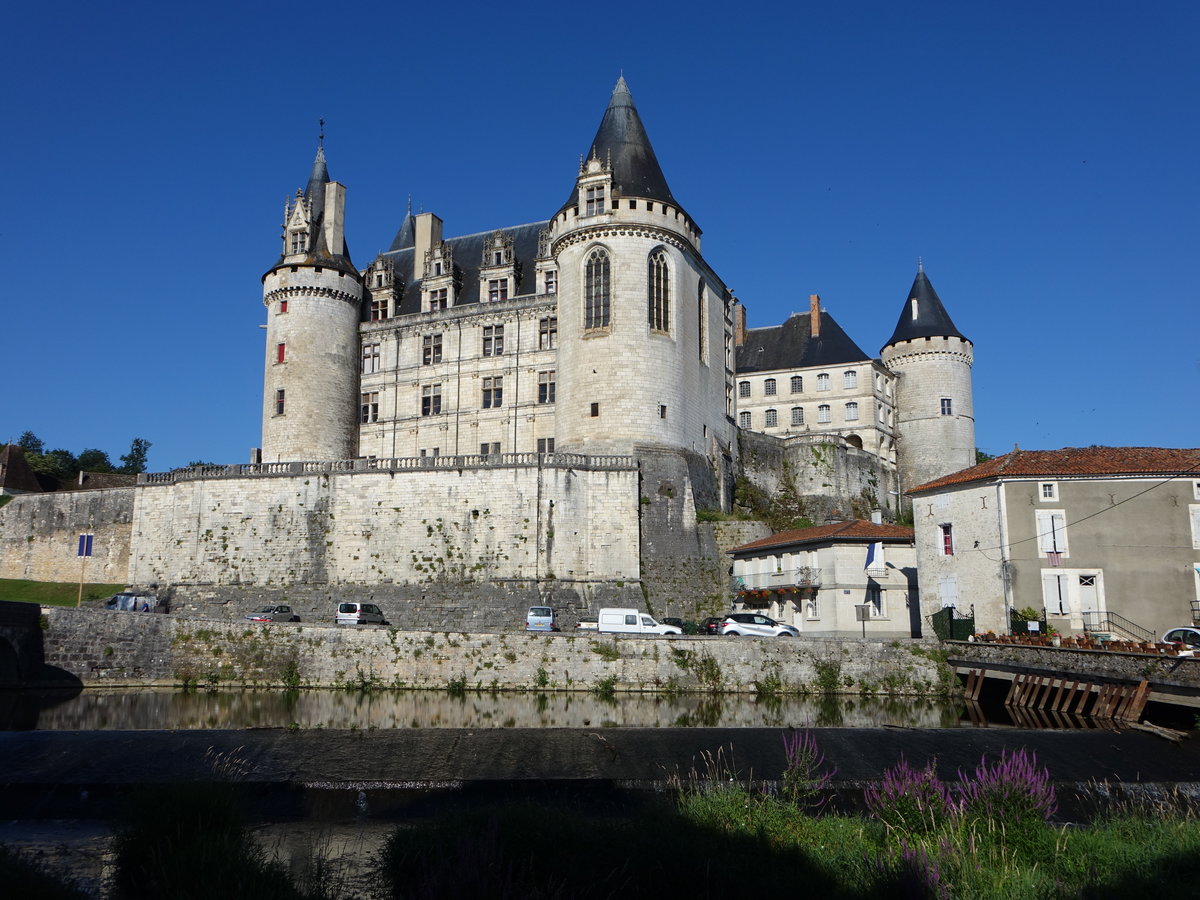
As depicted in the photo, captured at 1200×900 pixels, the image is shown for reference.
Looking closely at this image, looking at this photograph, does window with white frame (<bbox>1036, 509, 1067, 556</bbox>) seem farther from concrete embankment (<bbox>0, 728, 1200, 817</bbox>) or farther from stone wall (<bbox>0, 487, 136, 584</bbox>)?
stone wall (<bbox>0, 487, 136, 584</bbox>)

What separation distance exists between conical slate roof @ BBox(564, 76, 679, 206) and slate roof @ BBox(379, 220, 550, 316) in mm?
4968

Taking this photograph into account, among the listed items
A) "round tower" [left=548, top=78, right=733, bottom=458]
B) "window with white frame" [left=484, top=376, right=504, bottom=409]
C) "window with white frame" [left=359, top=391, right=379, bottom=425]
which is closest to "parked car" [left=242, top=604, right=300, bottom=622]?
"round tower" [left=548, top=78, right=733, bottom=458]

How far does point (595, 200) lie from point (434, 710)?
2331 centimetres

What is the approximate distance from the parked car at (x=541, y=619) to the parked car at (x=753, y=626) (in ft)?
18.1

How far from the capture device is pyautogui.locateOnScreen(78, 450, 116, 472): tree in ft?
278

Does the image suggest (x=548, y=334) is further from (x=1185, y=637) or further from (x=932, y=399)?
(x=1185, y=637)

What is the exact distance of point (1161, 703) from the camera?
74.3 feet

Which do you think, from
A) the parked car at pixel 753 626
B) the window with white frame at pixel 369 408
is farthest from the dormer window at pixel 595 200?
the parked car at pixel 753 626

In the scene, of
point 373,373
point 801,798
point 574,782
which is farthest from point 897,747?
point 373,373

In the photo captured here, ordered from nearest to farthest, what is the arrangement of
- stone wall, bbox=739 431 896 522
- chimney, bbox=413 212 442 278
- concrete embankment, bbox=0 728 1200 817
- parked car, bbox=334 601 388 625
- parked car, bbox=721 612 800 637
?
concrete embankment, bbox=0 728 1200 817, parked car, bbox=721 612 800 637, parked car, bbox=334 601 388 625, stone wall, bbox=739 431 896 522, chimney, bbox=413 212 442 278

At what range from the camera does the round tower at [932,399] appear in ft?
173

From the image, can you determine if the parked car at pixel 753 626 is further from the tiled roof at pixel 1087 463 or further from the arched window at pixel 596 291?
the arched window at pixel 596 291

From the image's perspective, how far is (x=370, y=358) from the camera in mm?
46156

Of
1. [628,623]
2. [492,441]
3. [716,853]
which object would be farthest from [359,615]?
[716,853]
